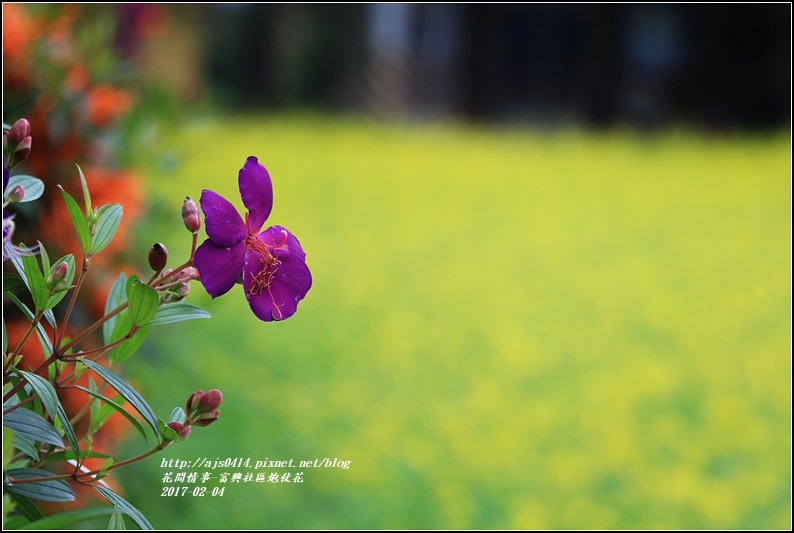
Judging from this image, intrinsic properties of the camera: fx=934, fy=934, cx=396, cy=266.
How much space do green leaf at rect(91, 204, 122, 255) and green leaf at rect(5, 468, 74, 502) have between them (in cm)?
15

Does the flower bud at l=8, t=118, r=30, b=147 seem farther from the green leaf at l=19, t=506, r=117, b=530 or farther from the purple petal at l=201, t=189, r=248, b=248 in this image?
the green leaf at l=19, t=506, r=117, b=530

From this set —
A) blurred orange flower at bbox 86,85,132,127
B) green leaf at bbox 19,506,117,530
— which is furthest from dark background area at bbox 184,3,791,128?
green leaf at bbox 19,506,117,530

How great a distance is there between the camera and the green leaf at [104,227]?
591mm

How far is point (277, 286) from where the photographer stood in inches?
22.0

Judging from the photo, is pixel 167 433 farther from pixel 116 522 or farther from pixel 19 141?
pixel 19 141

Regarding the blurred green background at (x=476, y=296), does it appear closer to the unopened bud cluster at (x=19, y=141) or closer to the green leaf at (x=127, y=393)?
the green leaf at (x=127, y=393)

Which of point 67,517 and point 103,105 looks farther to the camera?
point 103,105

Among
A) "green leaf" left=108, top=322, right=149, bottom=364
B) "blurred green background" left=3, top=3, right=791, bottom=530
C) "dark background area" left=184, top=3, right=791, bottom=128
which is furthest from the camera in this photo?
"dark background area" left=184, top=3, right=791, bottom=128

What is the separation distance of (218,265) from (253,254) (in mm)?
23

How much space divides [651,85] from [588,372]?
266 inches

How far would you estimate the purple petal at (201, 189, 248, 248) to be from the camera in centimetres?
54

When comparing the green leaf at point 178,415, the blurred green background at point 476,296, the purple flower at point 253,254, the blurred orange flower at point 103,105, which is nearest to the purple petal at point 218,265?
the purple flower at point 253,254

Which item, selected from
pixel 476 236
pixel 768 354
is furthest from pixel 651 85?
pixel 768 354

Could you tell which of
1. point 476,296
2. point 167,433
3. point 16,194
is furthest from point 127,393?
point 476,296
